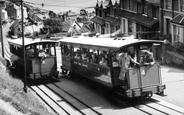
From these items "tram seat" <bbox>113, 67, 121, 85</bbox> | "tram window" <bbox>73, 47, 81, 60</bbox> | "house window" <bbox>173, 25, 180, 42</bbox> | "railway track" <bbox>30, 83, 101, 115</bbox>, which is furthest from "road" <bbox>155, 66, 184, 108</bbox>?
"tram window" <bbox>73, 47, 81, 60</bbox>

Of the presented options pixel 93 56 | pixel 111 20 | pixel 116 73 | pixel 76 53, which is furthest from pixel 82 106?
pixel 111 20

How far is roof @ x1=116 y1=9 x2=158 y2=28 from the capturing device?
36394 millimetres

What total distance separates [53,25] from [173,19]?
5883cm

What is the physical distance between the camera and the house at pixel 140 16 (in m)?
36.4

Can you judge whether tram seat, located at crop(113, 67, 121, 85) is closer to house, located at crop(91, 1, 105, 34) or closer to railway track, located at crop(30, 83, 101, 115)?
railway track, located at crop(30, 83, 101, 115)

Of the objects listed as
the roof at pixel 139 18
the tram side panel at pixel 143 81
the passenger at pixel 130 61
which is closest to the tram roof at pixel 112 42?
the passenger at pixel 130 61

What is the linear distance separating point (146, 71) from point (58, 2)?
90.7m

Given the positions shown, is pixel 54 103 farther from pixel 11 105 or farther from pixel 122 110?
pixel 11 105

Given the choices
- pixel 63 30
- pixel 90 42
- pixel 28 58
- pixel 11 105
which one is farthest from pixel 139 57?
pixel 63 30

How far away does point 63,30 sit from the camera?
87625 millimetres

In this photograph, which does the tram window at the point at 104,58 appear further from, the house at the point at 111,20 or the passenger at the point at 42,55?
the house at the point at 111,20

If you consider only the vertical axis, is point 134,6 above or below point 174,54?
above

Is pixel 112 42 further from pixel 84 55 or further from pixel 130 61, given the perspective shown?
pixel 84 55

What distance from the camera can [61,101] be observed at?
1930cm
